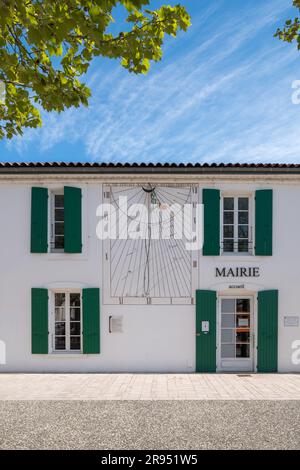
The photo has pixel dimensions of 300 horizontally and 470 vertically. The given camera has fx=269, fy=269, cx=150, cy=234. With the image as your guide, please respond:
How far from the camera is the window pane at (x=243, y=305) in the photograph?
742cm

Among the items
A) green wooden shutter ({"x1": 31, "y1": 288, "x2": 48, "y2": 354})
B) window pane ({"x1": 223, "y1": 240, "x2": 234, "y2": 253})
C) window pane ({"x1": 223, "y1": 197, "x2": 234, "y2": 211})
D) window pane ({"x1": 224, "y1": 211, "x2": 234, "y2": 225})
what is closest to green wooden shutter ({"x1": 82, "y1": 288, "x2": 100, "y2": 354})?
green wooden shutter ({"x1": 31, "y1": 288, "x2": 48, "y2": 354})

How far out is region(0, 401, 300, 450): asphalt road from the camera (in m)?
4.10

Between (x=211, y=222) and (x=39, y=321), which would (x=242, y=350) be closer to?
(x=211, y=222)

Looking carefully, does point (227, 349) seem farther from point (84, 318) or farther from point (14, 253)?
point (14, 253)

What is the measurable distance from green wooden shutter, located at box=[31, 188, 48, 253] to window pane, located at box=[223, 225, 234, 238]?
4.87m

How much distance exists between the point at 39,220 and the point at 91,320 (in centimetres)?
299

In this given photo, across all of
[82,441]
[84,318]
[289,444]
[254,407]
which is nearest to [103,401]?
[82,441]

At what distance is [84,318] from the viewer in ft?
23.2

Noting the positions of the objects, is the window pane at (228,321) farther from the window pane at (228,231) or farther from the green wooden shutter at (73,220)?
the green wooden shutter at (73,220)

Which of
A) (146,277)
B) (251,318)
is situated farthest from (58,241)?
(251,318)

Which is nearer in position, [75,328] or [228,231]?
[75,328]

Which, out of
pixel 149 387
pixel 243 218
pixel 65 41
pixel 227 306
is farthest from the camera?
pixel 243 218

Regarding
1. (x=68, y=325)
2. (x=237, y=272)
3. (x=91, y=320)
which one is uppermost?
(x=237, y=272)

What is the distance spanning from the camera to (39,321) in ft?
23.2
